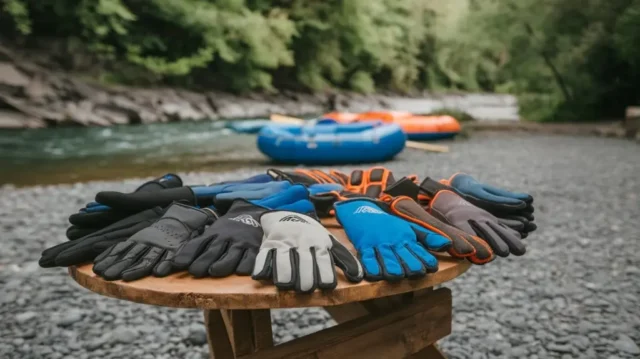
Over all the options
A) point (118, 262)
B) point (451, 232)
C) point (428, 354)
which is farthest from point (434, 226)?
point (118, 262)

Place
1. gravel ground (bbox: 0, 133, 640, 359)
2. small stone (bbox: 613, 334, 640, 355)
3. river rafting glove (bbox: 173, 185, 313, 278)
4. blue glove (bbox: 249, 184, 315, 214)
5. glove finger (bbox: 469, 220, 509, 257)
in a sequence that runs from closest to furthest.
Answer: river rafting glove (bbox: 173, 185, 313, 278)
glove finger (bbox: 469, 220, 509, 257)
blue glove (bbox: 249, 184, 315, 214)
small stone (bbox: 613, 334, 640, 355)
gravel ground (bbox: 0, 133, 640, 359)

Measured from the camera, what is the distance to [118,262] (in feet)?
3.99

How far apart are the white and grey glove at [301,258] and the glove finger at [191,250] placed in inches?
6.0

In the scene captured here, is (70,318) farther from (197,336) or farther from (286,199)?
(286,199)

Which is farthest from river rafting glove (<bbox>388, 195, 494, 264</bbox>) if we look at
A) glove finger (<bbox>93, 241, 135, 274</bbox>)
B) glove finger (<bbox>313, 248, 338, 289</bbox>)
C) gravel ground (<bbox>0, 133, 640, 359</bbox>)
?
gravel ground (<bbox>0, 133, 640, 359</bbox>)

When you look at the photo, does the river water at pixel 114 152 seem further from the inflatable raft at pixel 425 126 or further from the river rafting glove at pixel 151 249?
the river rafting glove at pixel 151 249

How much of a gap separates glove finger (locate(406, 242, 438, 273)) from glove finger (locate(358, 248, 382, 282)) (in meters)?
0.10

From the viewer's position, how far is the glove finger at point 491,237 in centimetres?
140

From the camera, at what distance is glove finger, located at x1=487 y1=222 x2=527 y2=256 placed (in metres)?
1.43

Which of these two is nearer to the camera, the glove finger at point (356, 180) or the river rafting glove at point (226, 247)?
the river rafting glove at point (226, 247)

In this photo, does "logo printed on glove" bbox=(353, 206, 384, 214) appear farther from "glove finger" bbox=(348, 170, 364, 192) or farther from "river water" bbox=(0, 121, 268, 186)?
"river water" bbox=(0, 121, 268, 186)

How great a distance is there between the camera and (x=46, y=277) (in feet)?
10.7

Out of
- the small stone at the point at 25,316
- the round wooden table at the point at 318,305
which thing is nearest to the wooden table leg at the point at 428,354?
the round wooden table at the point at 318,305

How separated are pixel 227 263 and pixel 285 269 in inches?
6.4
